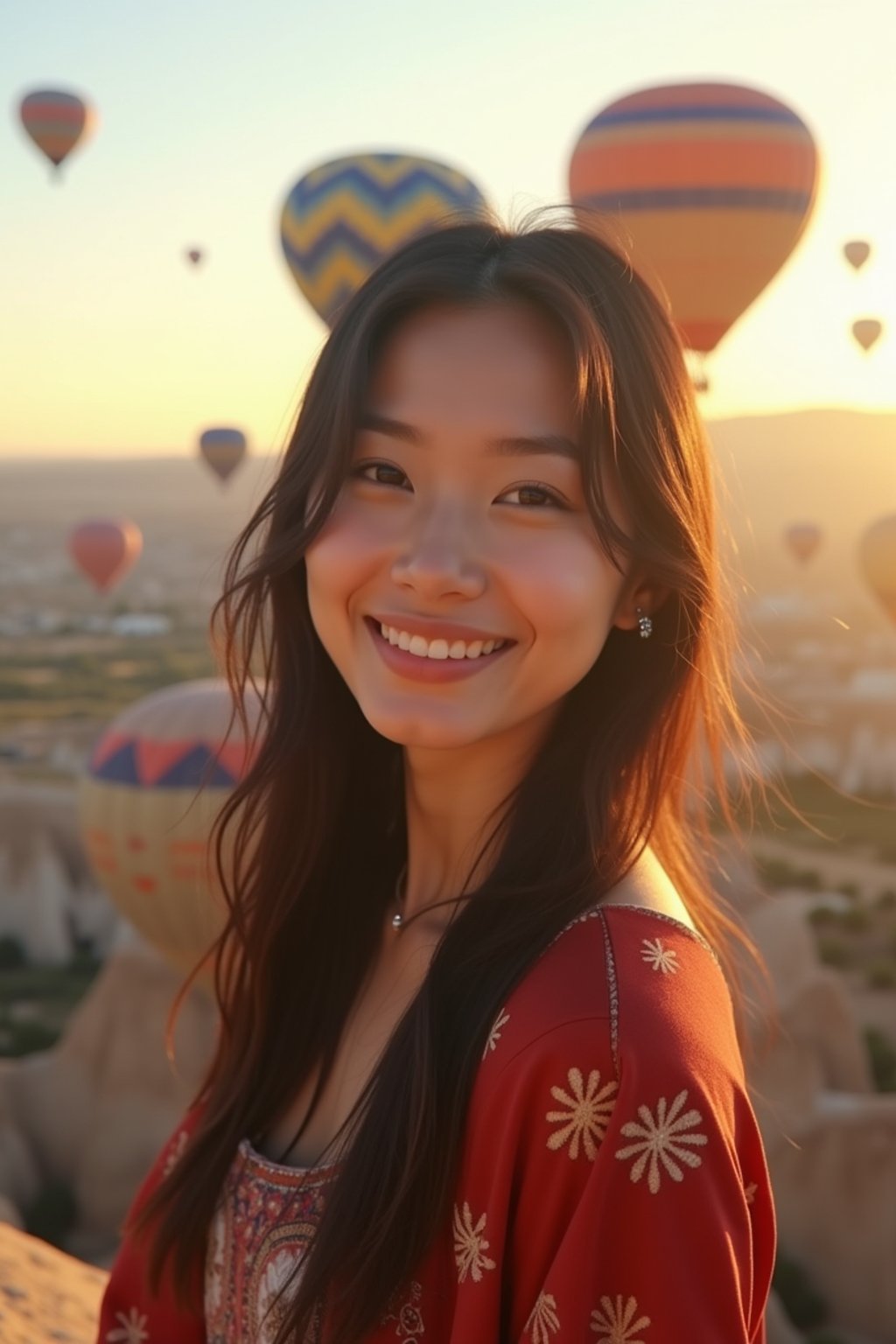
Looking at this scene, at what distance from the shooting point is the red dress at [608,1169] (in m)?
1.24

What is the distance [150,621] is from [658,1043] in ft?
256

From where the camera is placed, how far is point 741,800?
215 centimetres

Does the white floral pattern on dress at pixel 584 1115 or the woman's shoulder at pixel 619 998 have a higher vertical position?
the woman's shoulder at pixel 619 998

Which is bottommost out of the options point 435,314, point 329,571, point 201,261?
point 329,571

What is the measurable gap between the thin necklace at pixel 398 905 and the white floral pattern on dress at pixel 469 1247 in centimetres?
53

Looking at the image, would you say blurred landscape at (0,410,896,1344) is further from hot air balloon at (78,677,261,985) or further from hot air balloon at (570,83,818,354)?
hot air balloon at (570,83,818,354)

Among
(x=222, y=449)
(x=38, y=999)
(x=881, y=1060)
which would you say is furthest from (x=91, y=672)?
(x=881, y=1060)

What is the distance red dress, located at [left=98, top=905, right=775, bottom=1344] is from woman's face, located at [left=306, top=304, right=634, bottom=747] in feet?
0.86

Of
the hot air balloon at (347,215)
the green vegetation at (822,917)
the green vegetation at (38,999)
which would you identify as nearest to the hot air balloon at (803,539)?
the green vegetation at (822,917)

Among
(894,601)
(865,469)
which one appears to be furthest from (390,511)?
(865,469)

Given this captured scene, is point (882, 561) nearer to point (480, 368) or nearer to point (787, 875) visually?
point (787, 875)

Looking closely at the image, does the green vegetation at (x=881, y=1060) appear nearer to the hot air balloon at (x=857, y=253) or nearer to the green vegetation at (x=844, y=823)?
the green vegetation at (x=844, y=823)

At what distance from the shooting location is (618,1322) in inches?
49.2

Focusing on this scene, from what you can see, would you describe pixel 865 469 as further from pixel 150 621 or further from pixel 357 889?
pixel 357 889
